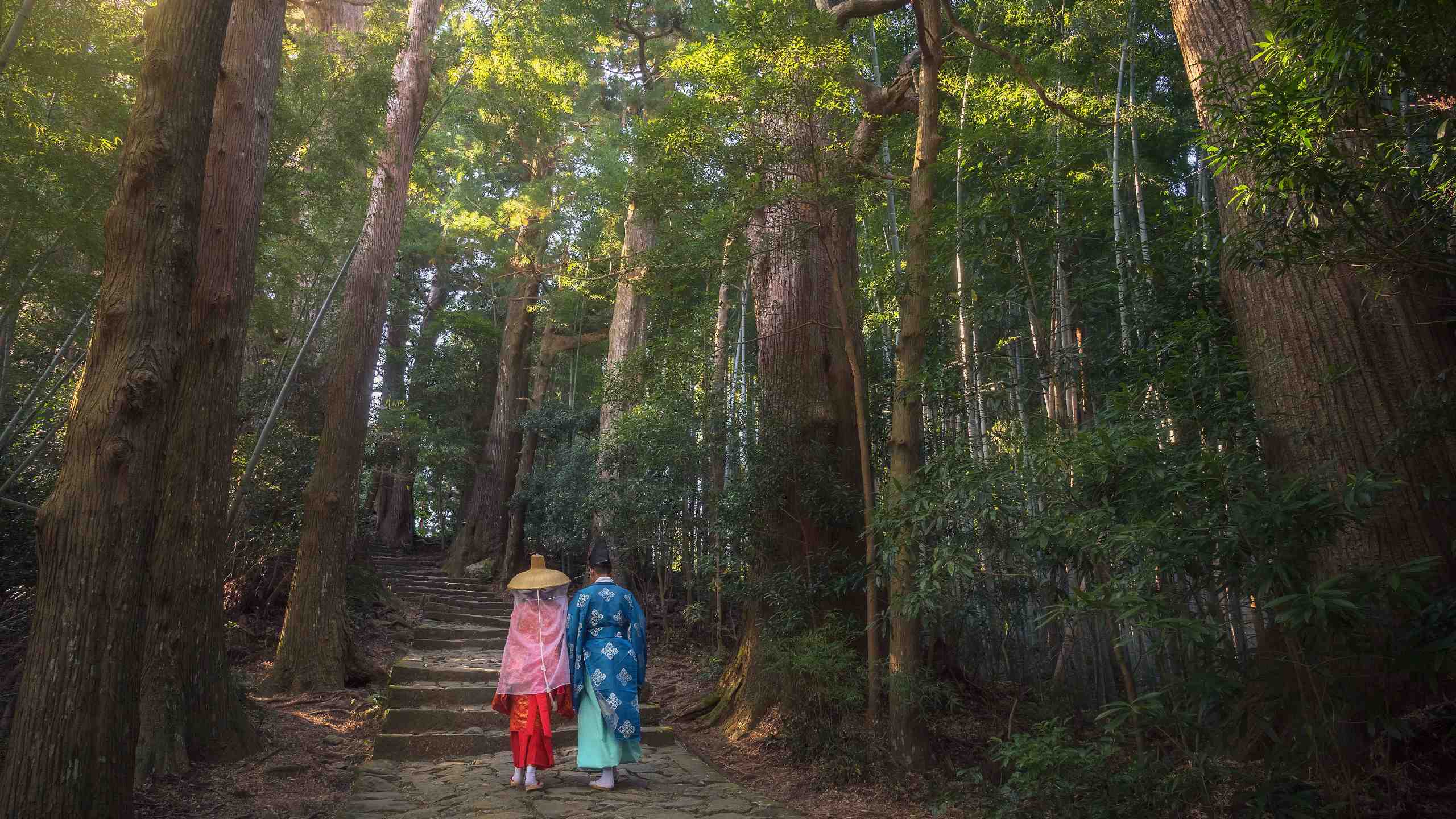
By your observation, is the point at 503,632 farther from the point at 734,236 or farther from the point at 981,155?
the point at 981,155

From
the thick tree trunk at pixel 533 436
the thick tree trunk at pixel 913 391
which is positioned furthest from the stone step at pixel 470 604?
the thick tree trunk at pixel 913 391

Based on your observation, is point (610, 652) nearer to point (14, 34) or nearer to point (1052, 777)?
point (1052, 777)

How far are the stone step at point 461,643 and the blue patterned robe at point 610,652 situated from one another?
4016 millimetres

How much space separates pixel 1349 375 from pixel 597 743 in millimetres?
4317

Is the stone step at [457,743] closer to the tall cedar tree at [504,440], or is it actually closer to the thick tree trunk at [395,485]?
the tall cedar tree at [504,440]

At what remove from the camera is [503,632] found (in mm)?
9289

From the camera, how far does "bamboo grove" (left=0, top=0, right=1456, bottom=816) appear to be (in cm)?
275

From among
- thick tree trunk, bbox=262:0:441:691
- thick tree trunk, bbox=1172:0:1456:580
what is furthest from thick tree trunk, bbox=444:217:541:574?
thick tree trunk, bbox=1172:0:1456:580

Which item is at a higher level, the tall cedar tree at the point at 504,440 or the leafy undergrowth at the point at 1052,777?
the tall cedar tree at the point at 504,440

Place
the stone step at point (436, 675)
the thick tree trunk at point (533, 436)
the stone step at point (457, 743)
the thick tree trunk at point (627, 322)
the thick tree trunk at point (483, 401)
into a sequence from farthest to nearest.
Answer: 1. the thick tree trunk at point (483, 401)
2. the thick tree trunk at point (533, 436)
3. the thick tree trunk at point (627, 322)
4. the stone step at point (436, 675)
5. the stone step at point (457, 743)

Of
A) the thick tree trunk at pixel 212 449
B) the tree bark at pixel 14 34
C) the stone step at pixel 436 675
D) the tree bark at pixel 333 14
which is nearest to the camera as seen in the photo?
the tree bark at pixel 14 34

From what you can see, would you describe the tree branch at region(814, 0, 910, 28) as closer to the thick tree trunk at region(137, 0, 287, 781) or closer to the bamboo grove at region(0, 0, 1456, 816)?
the bamboo grove at region(0, 0, 1456, 816)

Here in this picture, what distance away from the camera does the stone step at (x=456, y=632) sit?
8633 millimetres

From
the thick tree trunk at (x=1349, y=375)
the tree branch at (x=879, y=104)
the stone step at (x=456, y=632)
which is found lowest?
the stone step at (x=456, y=632)
